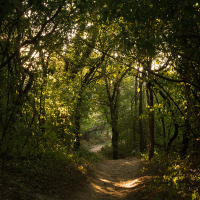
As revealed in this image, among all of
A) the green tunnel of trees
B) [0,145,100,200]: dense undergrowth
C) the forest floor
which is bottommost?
the forest floor

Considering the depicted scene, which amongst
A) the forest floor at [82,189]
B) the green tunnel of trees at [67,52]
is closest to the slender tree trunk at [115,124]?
the forest floor at [82,189]

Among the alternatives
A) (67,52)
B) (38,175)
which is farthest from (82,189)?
(67,52)

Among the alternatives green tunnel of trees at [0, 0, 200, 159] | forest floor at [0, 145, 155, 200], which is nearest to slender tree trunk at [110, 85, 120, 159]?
forest floor at [0, 145, 155, 200]

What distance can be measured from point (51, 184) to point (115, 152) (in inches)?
460

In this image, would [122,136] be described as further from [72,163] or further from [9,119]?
Answer: [9,119]

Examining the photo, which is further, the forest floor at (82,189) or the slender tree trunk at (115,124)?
the slender tree trunk at (115,124)

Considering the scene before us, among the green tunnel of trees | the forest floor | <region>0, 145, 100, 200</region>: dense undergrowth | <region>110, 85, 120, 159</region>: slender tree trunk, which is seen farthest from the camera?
<region>110, 85, 120, 159</region>: slender tree trunk

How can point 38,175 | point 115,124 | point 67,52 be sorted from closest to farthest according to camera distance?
point 38,175 → point 67,52 → point 115,124

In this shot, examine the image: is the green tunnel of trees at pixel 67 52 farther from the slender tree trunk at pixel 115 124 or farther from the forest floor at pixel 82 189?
the slender tree trunk at pixel 115 124

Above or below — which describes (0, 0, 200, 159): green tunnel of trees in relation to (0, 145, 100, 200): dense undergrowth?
above

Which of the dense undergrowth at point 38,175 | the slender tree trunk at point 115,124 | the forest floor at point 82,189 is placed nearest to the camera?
the dense undergrowth at point 38,175

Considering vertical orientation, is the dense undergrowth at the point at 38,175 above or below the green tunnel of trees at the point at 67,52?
below

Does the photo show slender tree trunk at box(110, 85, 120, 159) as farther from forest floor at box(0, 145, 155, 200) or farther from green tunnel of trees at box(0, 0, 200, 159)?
green tunnel of trees at box(0, 0, 200, 159)

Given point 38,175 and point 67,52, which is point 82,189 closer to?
point 38,175
